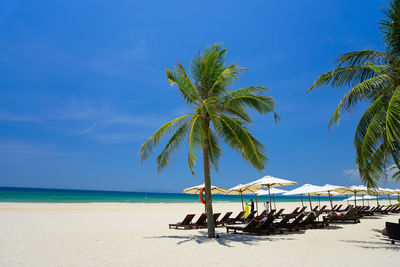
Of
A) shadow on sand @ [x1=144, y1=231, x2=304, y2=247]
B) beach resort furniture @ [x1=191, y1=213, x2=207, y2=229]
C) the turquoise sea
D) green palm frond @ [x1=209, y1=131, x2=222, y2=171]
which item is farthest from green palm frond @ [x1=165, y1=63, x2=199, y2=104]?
the turquoise sea

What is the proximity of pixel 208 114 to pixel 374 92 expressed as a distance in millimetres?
4986

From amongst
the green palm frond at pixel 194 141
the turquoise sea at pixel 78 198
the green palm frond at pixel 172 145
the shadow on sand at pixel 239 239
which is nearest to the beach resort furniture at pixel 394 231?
the shadow on sand at pixel 239 239

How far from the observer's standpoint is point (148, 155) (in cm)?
1041

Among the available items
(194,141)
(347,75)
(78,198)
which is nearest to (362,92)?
(347,75)

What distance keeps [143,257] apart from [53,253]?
7.70 ft

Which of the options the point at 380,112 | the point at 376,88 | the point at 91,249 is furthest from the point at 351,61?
the point at 91,249

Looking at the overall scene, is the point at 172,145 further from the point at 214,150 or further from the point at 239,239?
the point at 239,239

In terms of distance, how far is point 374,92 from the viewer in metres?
9.20

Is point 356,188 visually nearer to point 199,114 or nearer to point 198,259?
point 199,114

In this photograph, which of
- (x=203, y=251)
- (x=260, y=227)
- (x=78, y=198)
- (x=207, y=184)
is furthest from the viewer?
(x=78, y=198)

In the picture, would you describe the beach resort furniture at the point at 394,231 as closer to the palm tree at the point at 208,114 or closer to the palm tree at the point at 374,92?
the palm tree at the point at 374,92

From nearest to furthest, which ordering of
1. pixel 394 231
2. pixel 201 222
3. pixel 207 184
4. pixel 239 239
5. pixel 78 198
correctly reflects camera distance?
pixel 394 231
pixel 239 239
pixel 207 184
pixel 201 222
pixel 78 198

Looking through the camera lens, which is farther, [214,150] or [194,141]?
[214,150]

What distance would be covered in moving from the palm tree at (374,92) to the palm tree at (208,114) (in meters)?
2.20
